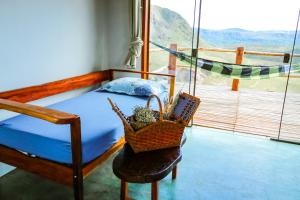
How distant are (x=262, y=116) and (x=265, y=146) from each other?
99cm

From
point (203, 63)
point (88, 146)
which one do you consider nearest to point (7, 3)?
point (88, 146)

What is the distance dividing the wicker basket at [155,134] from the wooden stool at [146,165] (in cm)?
4

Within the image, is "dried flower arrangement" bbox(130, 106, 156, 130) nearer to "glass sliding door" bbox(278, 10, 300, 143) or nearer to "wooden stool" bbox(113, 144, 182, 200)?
"wooden stool" bbox(113, 144, 182, 200)

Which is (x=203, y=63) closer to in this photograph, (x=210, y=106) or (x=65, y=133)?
(x=210, y=106)

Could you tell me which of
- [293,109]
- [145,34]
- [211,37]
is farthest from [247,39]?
[145,34]

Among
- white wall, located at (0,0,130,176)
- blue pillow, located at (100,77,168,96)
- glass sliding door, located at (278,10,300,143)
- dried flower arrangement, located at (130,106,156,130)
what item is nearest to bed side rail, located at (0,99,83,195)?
dried flower arrangement, located at (130,106,156,130)

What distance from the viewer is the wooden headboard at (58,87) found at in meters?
1.96

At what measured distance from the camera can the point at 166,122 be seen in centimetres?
141

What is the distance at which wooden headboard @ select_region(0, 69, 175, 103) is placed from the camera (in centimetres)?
196

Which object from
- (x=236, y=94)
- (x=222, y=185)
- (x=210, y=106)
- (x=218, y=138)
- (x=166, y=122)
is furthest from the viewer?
(x=236, y=94)

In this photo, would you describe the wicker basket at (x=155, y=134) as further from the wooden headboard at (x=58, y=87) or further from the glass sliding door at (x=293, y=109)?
the glass sliding door at (x=293, y=109)

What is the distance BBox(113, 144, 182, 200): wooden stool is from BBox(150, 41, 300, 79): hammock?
1.65 metres

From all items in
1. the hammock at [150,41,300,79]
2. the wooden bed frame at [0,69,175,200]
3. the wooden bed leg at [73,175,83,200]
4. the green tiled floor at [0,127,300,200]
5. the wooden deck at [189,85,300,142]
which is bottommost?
the green tiled floor at [0,127,300,200]

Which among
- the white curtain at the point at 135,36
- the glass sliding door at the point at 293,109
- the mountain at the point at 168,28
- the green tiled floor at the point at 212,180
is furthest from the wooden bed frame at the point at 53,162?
the glass sliding door at the point at 293,109
